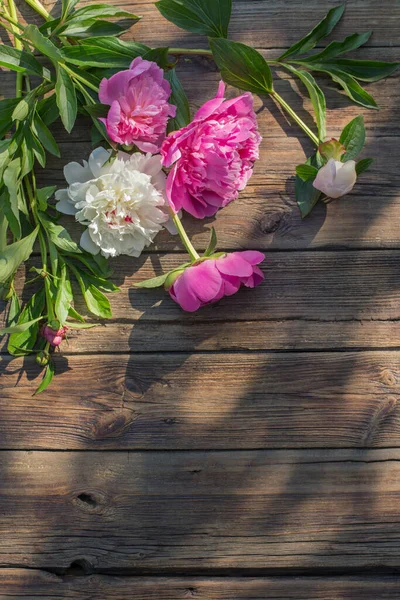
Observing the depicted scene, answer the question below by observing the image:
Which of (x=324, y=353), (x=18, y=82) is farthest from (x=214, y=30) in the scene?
(x=324, y=353)

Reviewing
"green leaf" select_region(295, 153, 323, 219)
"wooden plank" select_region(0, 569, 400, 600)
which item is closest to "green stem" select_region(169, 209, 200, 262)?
"green leaf" select_region(295, 153, 323, 219)

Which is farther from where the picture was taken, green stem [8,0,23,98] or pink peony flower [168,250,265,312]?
green stem [8,0,23,98]

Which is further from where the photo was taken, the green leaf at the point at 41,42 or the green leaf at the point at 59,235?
the green leaf at the point at 59,235

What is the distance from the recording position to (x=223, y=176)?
48.3 inches

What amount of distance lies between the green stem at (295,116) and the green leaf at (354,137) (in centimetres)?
6

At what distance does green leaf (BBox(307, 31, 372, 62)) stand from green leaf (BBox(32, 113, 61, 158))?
0.55 meters

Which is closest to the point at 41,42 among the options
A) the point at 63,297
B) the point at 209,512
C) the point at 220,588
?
the point at 63,297

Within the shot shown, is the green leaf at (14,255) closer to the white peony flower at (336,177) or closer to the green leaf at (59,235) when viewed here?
the green leaf at (59,235)

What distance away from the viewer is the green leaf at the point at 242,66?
1.25m

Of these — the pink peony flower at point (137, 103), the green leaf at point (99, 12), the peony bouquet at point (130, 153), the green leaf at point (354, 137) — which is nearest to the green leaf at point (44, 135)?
the peony bouquet at point (130, 153)

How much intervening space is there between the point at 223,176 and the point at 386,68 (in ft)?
1.41

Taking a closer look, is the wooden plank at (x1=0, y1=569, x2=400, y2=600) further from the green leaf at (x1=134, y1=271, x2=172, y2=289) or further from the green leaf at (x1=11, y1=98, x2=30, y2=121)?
the green leaf at (x1=11, y1=98, x2=30, y2=121)

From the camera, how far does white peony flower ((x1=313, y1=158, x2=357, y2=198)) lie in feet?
4.02

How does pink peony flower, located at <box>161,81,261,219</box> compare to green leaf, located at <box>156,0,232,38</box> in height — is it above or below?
below
